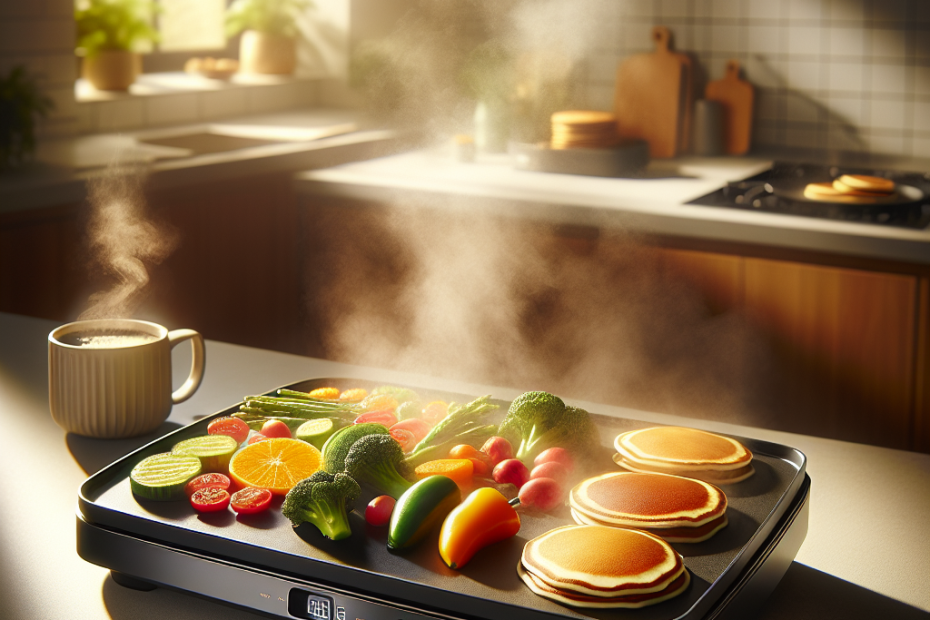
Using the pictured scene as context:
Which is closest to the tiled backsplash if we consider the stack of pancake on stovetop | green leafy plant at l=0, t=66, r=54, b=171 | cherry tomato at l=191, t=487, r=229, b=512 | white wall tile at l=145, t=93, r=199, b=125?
white wall tile at l=145, t=93, r=199, b=125

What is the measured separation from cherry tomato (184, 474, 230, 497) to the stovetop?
180 centimetres

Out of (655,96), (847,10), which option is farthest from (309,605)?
(847,10)

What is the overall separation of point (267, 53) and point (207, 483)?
10.7 feet

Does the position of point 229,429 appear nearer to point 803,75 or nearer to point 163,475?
point 163,475

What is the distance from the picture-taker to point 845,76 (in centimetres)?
309

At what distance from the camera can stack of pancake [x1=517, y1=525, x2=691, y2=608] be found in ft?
2.07

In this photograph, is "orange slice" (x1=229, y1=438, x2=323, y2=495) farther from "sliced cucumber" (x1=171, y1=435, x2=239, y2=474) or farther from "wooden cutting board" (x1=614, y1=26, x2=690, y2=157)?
"wooden cutting board" (x1=614, y1=26, x2=690, y2=157)

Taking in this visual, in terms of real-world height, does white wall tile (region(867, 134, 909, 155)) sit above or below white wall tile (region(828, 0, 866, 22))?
below

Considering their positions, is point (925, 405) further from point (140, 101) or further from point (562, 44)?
point (140, 101)

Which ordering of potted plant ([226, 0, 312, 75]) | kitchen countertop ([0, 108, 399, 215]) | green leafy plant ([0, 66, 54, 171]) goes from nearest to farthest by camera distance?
kitchen countertop ([0, 108, 399, 215]) → green leafy plant ([0, 66, 54, 171]) → potted plant ([226, 0, 312, 75])

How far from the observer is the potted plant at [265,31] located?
3.80m

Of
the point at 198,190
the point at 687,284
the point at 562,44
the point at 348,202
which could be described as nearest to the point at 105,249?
the point at 198,190

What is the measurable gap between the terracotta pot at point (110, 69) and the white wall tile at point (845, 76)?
230 cm

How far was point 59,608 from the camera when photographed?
28.3 inches
